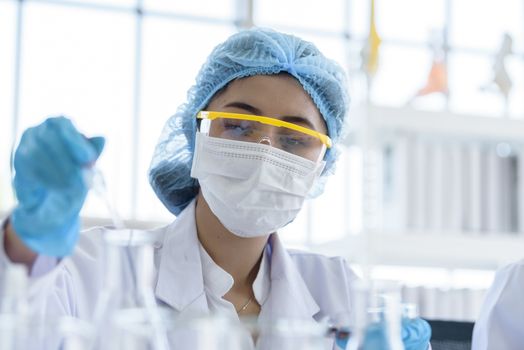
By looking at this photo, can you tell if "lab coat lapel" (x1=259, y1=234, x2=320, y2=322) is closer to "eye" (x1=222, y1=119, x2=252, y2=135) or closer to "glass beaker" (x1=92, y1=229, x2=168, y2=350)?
"eye" (x1=222, y1=119, x2=252, y2=135)

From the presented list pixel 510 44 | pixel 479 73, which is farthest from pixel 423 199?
pixel 479 73

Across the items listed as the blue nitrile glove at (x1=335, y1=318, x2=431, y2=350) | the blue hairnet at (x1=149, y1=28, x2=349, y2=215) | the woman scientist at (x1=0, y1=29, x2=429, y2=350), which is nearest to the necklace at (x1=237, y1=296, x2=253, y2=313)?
the woman scientist at (x1=0, y1=29, x2=429, y2=350)

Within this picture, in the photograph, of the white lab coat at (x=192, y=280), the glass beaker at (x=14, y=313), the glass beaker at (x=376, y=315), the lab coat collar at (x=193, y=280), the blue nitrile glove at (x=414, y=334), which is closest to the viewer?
the glass beaker at (x=14, y=313)

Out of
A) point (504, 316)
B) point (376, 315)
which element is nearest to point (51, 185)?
point (376, 315)

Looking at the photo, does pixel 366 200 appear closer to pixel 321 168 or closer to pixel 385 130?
pixel 385 130

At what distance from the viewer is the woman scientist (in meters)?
1.55

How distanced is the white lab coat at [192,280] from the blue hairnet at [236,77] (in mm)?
135

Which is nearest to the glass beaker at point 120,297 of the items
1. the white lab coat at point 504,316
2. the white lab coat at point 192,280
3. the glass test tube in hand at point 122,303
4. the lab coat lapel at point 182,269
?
the glass test tube in hand at point 122,303

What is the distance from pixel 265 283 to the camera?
1.69 metres

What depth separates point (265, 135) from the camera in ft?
5.08

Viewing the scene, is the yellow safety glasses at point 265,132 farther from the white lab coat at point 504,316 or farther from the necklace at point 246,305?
the white lab coat at point 504,316

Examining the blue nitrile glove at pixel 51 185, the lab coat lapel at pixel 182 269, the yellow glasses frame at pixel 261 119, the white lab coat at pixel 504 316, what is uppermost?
the yellow glasses frame at pixel 261 119

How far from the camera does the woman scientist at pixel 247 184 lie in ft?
5.09

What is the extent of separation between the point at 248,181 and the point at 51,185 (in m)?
0.63
